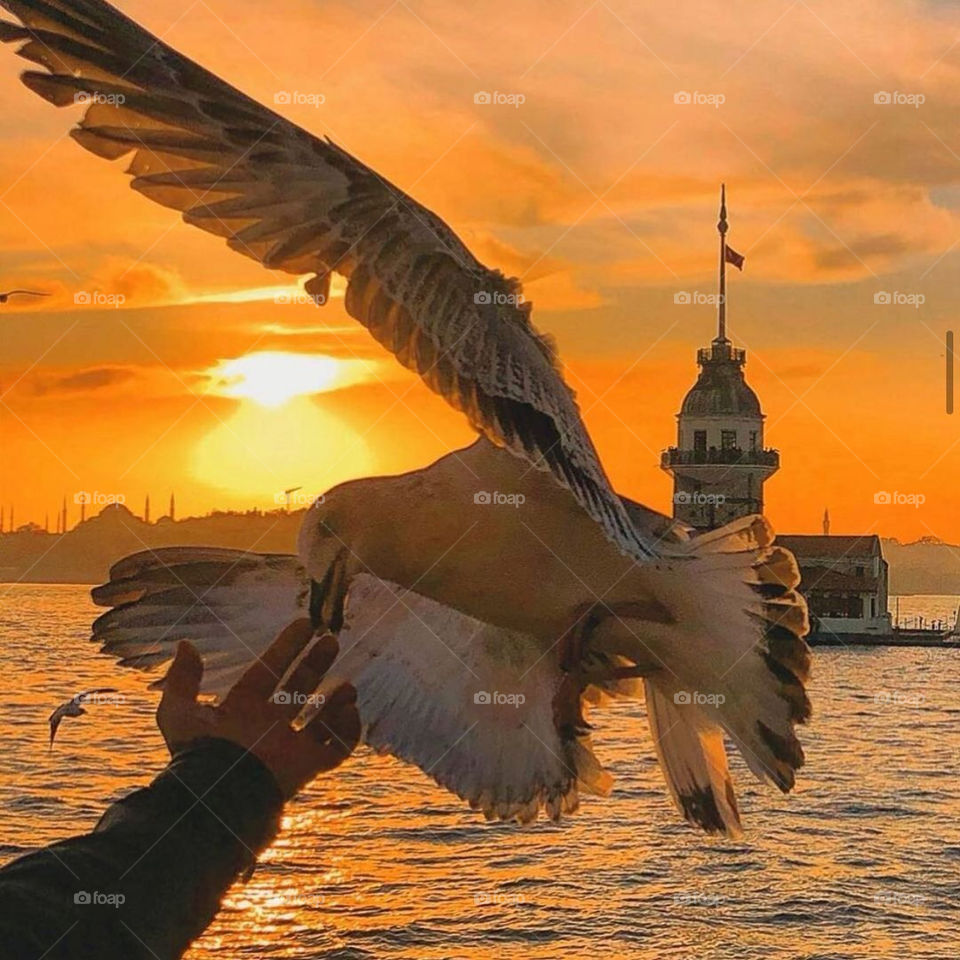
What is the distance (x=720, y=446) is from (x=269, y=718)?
5190 centimetres

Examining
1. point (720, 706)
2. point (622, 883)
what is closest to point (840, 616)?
point (622, 883)

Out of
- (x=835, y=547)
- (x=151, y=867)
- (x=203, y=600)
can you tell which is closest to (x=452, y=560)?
(x=203, y=600)

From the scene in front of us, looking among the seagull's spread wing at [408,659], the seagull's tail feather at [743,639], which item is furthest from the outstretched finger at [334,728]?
the seagull's tail feather at [743,639]

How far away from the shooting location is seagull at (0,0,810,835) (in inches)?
129

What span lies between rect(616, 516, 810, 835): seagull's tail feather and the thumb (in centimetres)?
262

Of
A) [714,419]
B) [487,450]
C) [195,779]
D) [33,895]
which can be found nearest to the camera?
[33,895]

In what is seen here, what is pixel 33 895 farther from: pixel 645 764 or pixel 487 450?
pixel 645 764

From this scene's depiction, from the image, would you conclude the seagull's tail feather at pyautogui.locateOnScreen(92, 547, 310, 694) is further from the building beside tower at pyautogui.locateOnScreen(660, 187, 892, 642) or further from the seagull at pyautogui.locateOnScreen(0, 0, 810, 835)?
the building beside tower at pyautogui.locateOnScreen(660, 187, 892, 642)

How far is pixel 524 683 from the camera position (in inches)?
162

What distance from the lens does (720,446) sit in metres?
53.0

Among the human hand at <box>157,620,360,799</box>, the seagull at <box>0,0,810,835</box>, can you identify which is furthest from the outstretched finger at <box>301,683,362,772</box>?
the seagull at <box>0,0,810,835</box>

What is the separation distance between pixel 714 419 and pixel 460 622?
1949 inches

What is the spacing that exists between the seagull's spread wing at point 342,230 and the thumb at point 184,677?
5.41 ft

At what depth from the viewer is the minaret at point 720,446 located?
5097cm
